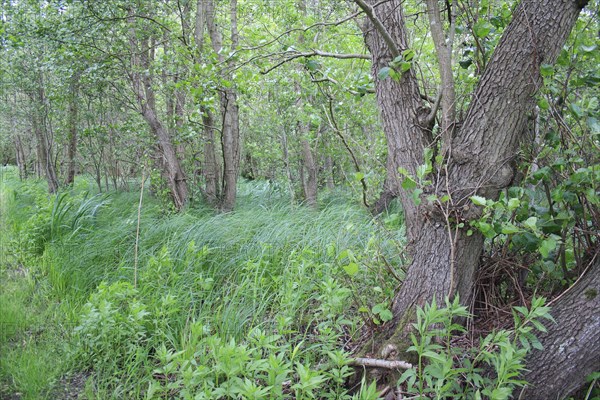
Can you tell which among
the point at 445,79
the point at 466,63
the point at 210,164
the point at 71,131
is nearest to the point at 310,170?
the point at 210,164

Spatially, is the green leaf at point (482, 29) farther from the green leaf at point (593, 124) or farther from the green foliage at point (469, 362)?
the green foliage at point (469, 362)

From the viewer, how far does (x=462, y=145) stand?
2.43 m

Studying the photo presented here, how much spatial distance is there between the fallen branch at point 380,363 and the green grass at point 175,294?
17 centimetres

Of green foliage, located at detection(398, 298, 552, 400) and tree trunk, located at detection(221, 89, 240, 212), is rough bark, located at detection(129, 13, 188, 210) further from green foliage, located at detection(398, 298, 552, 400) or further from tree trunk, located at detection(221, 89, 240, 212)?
green foliage, located at detection(398, 298, 552, 400)

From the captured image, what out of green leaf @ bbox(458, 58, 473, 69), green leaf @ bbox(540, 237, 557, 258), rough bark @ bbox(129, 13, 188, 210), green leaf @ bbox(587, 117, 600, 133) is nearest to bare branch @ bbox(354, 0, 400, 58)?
green leaf @ bbox(458, 58, 473, 69)

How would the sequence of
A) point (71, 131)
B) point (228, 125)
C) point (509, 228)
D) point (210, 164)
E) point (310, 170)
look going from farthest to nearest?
point (71, 131), point (310, 170), point (210, 164), point (228, 125), point (509, 228)

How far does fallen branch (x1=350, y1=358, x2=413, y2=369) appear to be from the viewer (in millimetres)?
2314

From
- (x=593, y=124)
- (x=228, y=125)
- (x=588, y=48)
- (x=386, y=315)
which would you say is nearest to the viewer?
(x=593, y=124)

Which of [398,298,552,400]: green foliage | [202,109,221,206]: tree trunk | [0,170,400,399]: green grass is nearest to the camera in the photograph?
[398,298,552,400]: green foliage

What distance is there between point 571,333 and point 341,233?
2611 mm

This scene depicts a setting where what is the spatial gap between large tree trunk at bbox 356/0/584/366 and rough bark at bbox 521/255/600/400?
47cm

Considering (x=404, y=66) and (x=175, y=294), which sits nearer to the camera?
(x=404, y=66)

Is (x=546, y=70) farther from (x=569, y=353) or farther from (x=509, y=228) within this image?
(x=569, y=353)

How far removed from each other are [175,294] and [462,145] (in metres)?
2.51
